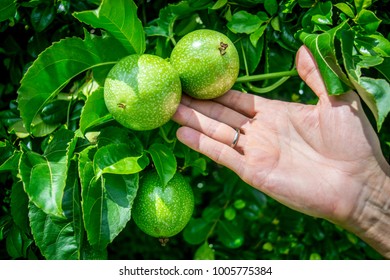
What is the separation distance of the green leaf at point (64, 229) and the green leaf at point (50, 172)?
8cm

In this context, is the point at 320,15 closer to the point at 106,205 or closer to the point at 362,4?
the point at 362,4

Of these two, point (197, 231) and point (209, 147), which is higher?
point (209, 147)

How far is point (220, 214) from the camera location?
7.64 ft

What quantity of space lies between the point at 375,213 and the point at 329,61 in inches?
26.9

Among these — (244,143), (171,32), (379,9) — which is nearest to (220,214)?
(244,143)

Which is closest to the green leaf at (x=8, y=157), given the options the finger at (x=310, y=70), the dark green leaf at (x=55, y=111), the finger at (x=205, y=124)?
the dark green leaf at (x=55, y=111)

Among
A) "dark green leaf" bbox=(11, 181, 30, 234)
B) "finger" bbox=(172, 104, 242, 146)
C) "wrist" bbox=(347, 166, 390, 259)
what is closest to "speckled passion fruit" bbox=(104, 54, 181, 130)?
"finger" bbox=(172, 104, 242, 146)

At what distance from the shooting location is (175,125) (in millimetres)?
1863

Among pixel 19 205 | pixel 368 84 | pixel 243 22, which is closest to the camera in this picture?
pixel 368 84

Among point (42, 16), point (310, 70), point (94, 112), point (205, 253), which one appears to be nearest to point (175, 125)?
point (94, 112)

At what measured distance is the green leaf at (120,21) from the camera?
1.41 meters

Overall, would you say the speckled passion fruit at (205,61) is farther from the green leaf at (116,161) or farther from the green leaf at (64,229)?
the green leaf at (64,229)

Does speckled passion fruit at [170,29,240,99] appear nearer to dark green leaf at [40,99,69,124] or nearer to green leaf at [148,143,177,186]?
green leaf at [148,143,177,186]

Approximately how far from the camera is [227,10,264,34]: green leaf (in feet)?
5.75
